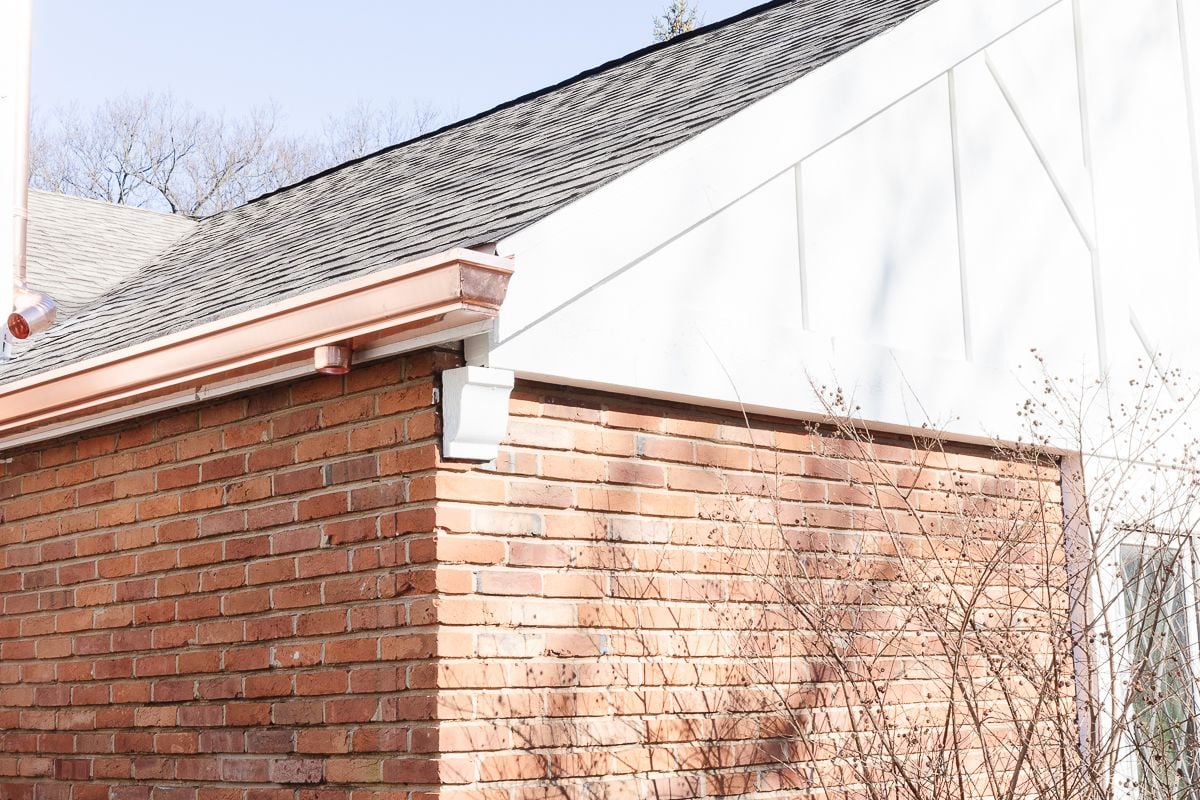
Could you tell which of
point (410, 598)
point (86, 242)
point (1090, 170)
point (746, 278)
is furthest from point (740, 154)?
point (86, 242)

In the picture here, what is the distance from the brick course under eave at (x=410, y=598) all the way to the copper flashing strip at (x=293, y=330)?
0.34 meters

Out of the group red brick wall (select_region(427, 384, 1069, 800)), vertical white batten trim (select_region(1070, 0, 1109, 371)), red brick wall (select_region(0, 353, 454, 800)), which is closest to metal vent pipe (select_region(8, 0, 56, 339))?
red brick wall (select_region(0, 353, 454, 800))

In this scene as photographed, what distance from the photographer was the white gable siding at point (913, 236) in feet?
16.5

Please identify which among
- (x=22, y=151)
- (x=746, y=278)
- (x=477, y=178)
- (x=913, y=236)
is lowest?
(x=746, y=278)

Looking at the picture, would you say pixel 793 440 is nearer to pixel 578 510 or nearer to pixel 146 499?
pixel 578 510

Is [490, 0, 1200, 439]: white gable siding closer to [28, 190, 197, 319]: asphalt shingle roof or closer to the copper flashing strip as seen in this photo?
the copper flashing strip

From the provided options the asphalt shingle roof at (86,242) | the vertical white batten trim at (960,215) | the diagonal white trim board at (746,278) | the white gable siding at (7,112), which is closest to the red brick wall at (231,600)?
the diagonal white trim board at (746,278)

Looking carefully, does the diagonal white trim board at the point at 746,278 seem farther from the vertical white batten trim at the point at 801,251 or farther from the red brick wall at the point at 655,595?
the red brick wall at the point at 655,595

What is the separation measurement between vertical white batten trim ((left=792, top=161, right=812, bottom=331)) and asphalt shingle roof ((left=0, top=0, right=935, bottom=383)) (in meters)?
0.37

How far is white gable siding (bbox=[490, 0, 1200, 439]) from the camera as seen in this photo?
502 centimetres

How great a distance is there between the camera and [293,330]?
179 inches

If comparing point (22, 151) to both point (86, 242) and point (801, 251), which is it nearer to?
point (801, 251)

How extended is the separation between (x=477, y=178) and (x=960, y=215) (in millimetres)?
2209

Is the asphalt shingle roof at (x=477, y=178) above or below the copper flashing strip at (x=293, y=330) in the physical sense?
above
